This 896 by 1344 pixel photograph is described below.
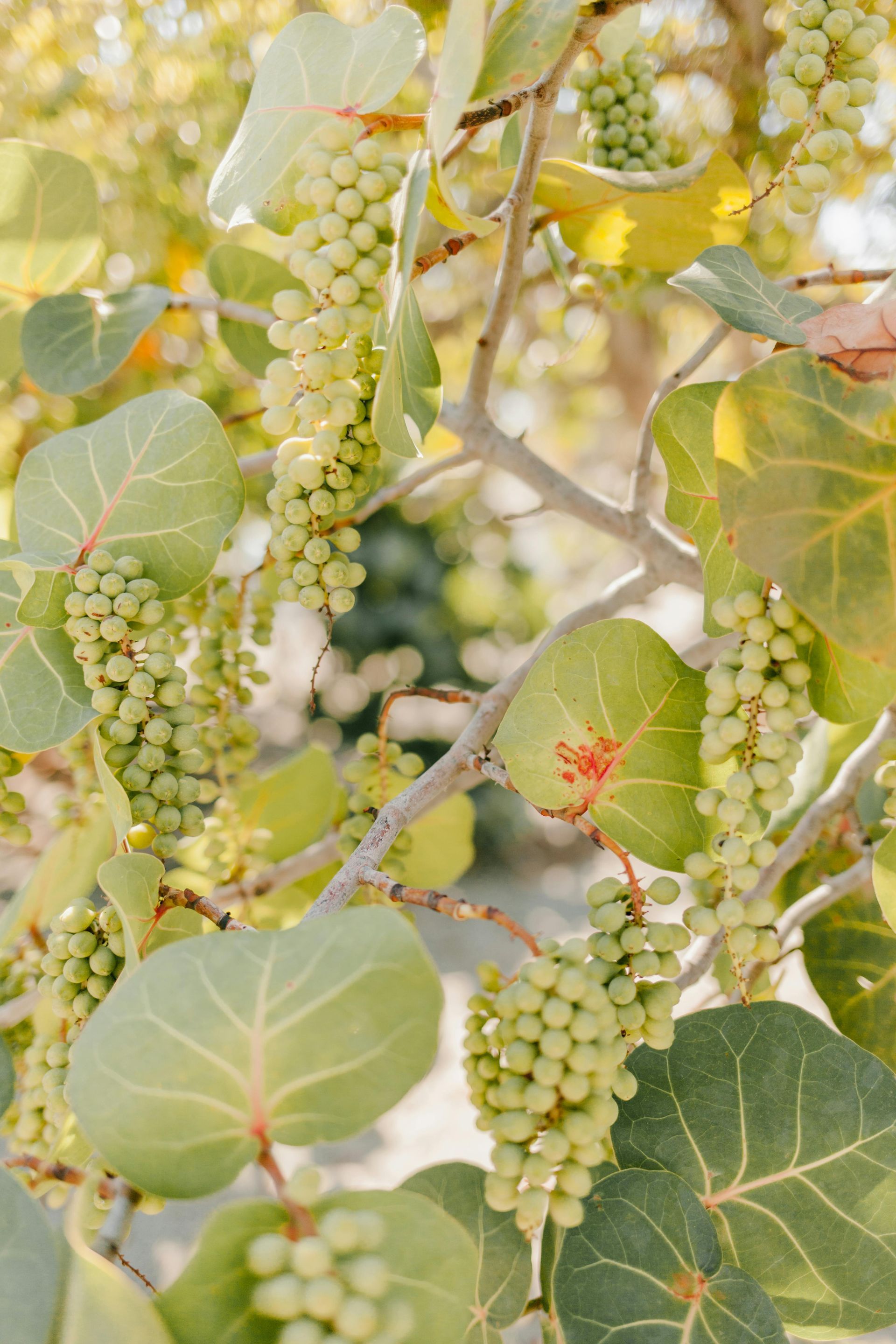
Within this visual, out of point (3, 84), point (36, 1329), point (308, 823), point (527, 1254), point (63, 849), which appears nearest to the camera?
point (36, 1329)

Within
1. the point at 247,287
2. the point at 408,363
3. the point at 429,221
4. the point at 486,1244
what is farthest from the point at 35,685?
the point at 429,221

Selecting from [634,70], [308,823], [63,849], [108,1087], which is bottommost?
[308,823]

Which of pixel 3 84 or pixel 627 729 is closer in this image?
pixel 627 729

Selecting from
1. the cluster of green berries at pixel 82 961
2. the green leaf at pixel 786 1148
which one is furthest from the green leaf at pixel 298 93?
the green leaf at pixel 786 1148

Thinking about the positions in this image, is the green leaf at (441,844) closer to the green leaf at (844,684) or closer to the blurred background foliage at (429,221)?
the blurred background foliage at (429,221)

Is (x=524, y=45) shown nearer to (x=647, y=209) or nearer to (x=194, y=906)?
(x=647, y=209)

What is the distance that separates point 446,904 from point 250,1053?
9 centimetres

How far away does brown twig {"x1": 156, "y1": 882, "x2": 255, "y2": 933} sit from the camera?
39cm

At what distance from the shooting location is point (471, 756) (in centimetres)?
47

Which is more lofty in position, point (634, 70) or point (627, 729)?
point (634, 70)

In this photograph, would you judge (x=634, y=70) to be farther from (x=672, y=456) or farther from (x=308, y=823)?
(x=308, y=823)

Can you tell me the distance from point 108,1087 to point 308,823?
0.47m

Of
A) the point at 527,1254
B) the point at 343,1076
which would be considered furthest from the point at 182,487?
the point at 527,1254

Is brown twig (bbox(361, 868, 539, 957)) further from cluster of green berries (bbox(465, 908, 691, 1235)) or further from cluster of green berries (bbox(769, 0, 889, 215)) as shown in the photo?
cluster of green berries (bbox(769, 0, 889, 215))
